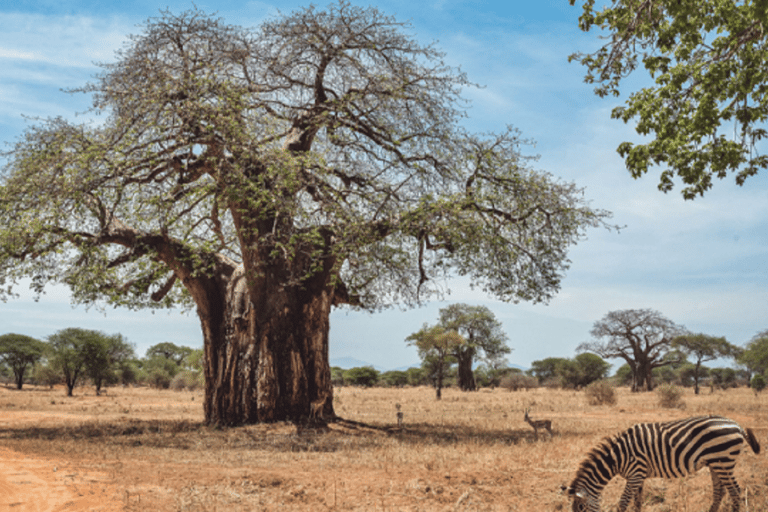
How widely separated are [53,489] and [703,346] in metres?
50.3

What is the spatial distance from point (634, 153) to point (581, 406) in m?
15.8

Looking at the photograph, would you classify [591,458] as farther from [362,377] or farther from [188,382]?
[362,377]

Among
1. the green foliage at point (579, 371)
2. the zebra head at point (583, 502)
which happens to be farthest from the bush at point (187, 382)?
the zebra head at point (583, 502)

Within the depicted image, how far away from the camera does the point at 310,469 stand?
29.7 feet

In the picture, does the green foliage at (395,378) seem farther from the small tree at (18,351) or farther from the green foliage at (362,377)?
the small tree at (18,351)

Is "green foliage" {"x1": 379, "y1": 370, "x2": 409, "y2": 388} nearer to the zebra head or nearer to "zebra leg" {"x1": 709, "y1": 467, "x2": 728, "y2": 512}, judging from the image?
"zebra leg" {"x1": 709, "y1": 467, "x2": 728, "y2": 512}

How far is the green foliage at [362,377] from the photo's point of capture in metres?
54.7

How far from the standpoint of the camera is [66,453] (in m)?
10.3

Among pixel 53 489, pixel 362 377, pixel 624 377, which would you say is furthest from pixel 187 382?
pixel 624 377

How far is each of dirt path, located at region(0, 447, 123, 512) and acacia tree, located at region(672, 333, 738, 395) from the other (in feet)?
155

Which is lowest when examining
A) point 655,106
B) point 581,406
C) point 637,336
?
point 581,406

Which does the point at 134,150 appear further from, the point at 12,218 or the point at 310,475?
the point at 310,475

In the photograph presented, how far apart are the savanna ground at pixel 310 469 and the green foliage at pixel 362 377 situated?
39846 millimetres

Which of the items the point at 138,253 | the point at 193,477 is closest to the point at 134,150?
the point at 138,253
